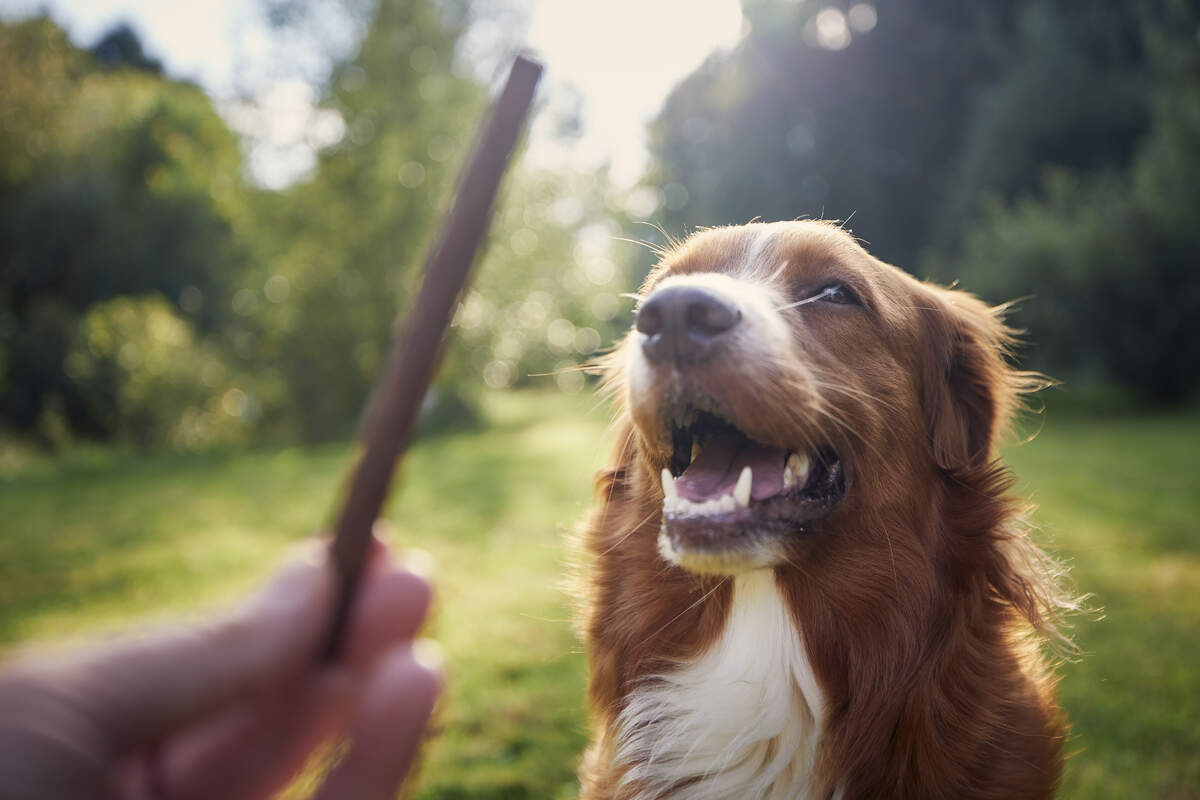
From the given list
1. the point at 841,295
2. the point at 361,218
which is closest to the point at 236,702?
the point at 841,295

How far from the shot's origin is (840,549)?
8.35 ft

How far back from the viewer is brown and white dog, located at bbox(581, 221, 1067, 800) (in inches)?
93.3

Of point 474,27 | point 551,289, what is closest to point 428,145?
point 474,27

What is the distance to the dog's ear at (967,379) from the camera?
288 cm

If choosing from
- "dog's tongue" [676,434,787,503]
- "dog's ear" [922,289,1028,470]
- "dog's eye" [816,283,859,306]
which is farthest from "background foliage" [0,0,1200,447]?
"dog's tongue" [676,434,787,503]

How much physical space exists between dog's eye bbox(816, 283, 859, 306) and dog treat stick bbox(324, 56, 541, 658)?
1.86 meters

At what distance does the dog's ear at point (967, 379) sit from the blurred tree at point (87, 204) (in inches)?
768

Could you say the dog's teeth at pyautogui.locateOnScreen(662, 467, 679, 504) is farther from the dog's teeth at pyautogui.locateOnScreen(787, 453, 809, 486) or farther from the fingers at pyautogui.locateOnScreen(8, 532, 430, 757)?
the fingers at pyautogui.locateOnScreen(8, 532, 430, 757)

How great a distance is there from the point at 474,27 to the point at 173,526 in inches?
541

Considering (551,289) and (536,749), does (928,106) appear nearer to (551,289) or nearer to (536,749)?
(551,289)

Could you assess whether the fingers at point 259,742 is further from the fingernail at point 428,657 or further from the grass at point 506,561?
the grass at point 506,561

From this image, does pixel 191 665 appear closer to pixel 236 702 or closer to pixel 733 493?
pixel 236 702

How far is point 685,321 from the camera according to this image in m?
2.29

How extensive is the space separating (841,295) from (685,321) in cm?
77
